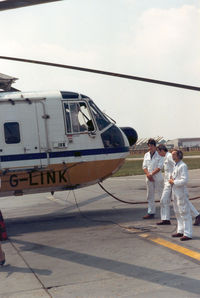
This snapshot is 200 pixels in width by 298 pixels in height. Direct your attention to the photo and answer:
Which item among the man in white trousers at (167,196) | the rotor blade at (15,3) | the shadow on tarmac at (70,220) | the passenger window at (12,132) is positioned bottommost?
the shadow on tarmac at (70,220)

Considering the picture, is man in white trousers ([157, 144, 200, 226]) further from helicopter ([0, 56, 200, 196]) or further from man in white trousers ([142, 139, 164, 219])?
helicopter ([0, 56, 200, 196])

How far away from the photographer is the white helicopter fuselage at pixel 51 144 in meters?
11.2

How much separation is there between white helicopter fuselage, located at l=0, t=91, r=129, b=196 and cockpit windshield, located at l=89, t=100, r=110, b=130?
34 mm

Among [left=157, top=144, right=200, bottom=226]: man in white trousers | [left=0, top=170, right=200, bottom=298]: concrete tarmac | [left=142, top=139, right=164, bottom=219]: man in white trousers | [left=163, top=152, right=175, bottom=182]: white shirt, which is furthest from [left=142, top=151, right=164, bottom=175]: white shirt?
[left=0, top=170, right=200, bottom=298]: concrete tarmac

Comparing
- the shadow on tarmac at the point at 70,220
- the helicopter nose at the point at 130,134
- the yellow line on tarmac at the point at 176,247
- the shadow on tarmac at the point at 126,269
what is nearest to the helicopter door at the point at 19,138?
the shadow on tarmac at the point at 70,220

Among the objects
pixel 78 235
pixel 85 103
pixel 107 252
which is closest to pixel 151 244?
pixel 107 252

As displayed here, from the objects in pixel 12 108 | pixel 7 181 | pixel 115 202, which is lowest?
pixel 115 202

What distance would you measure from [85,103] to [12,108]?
2.15 metres

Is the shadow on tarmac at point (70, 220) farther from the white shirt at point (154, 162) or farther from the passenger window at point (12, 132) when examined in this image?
the passenger window at point (12, 132)

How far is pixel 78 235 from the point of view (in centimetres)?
912

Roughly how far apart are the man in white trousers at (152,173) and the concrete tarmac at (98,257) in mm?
404

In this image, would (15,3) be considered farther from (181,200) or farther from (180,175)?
(181,200)

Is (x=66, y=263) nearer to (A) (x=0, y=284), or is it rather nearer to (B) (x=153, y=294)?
(A) (x=0, y=284)

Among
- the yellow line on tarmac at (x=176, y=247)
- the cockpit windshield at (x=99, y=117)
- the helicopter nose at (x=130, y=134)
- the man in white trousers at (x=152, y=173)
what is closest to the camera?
the yellow line on tarmac at (x=176, y=247)
